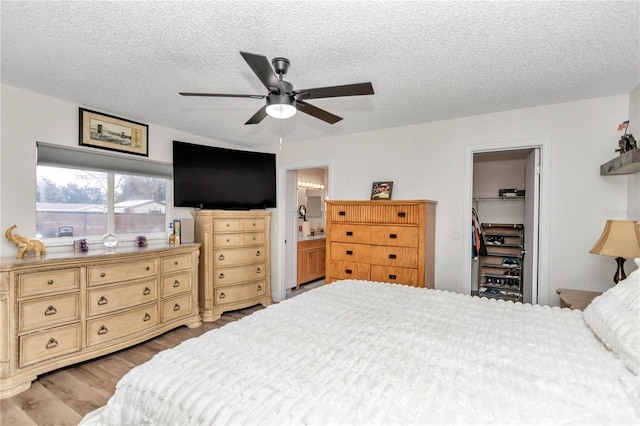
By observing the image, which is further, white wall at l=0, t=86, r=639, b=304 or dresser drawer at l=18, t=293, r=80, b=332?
white wall at l=0, t=86, r=639, b=304

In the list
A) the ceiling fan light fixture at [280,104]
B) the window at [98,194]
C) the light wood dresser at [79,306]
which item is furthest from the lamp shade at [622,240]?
the window at [98,194]

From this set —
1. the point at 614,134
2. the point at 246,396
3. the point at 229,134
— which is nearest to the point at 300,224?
the point at 229,134

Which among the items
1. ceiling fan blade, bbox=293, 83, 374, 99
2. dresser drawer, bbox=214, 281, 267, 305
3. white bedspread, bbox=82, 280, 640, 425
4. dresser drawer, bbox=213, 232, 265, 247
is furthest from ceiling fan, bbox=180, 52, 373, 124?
dresser drawer, bbox=214, 281, 267, 305

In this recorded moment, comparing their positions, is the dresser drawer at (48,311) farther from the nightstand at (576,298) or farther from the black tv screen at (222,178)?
the nightstand at (576,298)

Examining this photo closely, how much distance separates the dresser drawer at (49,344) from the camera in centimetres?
229

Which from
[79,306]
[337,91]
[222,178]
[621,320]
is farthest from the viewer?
[222,178]

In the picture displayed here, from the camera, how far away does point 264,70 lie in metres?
1.58

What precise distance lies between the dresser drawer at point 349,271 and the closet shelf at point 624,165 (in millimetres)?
2267

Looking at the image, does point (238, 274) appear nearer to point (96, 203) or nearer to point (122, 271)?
point (122, 271)

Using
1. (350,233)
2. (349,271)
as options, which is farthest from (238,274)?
(350,233)

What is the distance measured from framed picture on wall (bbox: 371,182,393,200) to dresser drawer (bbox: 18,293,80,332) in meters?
3.19

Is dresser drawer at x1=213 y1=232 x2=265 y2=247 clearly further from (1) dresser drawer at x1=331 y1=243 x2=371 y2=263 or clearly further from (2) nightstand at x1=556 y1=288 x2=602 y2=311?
(2) nightstand at x1=556 y1=288 x2=602 y2=311

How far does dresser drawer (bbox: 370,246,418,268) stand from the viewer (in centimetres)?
307

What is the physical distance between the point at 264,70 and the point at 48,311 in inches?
102
